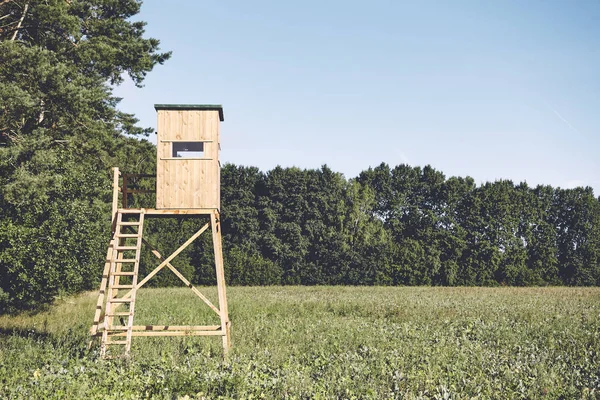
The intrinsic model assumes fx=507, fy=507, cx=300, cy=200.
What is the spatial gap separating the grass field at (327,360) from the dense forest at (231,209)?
4.41 meters

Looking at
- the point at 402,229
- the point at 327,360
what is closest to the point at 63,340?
the point at 327,360

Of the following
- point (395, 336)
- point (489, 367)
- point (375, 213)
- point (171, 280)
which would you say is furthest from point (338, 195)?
point (489, 367)

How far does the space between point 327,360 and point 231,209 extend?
36219 millimetres

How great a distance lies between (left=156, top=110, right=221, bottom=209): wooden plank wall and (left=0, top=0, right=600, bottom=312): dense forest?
825cm

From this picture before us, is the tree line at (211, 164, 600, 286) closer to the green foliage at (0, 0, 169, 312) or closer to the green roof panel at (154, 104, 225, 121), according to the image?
the green foliage at (0, 0, 169, 312)

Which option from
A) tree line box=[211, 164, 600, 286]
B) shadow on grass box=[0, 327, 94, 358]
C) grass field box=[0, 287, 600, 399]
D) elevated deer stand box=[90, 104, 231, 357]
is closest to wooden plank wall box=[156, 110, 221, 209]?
elevated deer stand box=[90, 104, 231, 357]

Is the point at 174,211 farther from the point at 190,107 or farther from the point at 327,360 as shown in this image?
the point at 327,360

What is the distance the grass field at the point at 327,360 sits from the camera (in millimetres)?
8508

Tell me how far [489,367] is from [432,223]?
4182cm

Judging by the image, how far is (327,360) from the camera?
1064 centimetres

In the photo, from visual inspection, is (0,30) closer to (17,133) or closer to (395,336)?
(17,133)

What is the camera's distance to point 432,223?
51.2m

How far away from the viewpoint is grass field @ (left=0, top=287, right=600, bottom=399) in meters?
8.51

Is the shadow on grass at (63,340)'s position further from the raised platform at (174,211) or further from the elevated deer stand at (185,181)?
the raised platform at (174,211)
